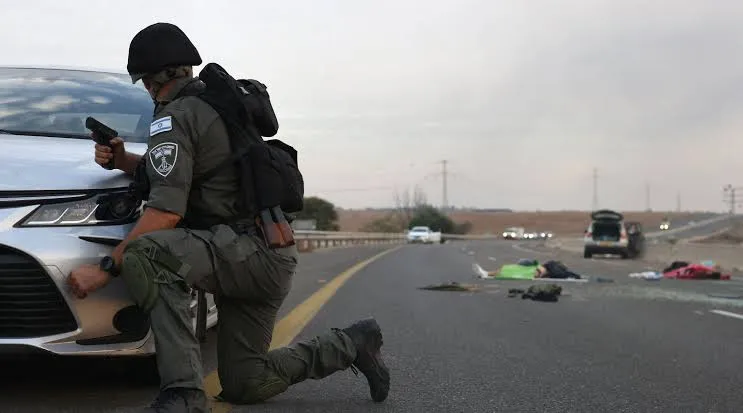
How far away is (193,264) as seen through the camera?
3.14m

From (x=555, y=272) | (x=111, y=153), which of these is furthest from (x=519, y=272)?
→ (x=111, y=153)

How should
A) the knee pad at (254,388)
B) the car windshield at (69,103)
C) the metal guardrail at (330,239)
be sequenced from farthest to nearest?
the metal guardrail at (330,239), the car windshield at (69,103), the knee pad at (254,388)

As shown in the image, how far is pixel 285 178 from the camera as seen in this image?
3.39m

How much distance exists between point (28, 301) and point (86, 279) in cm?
31

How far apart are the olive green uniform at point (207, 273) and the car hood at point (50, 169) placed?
0.43 m

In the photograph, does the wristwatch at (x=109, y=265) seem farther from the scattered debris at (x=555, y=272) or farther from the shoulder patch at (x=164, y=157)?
the scattered debris at (x=555, y=272)

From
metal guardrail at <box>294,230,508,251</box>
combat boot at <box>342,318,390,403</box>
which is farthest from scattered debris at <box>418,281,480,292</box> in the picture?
combat boot at <box>342,318,390,403</box>

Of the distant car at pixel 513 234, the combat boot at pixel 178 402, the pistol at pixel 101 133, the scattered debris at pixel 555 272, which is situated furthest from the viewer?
the distant car at pixel 513 234

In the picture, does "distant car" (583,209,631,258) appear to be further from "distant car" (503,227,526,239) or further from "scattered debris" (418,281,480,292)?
"distant car" (503,227,526,239)

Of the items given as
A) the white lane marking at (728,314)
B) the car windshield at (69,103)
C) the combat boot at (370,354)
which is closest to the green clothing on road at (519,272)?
the white lane marking at (728,314)

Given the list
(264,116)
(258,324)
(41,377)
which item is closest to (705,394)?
(258,324)

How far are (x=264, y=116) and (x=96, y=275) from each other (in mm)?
983

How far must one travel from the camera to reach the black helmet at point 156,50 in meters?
3.30

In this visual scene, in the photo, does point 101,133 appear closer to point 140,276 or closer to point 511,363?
point 140,276
